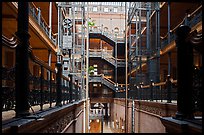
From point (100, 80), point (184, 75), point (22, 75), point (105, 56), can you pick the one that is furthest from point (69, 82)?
point (105, 56)

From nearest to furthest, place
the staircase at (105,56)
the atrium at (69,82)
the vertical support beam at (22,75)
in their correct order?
the atrium at (69,82)
the vertical support beam at (22,75)
the staircase at (105,56)

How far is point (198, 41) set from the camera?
360 cm

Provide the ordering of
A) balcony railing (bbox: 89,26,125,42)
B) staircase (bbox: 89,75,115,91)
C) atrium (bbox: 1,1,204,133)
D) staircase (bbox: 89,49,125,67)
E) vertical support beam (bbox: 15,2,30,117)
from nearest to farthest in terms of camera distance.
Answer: atrium (bbox: 1,1,204,133) < vertical support beam (bbox: 15,2,30,117) < staircase (bbox: 89,75,115,91) < staircase (bbox: 89,49,125,67) < balcony railing (bbox: 89,26,125,42)

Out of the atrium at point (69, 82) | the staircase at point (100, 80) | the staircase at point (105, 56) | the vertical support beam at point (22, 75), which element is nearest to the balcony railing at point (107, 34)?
the staircase at point (105, 56)

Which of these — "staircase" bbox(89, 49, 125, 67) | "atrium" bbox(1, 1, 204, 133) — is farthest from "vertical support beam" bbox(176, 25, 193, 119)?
"staircase" bbox(89, 49, 125, 67)

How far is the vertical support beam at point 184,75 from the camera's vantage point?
13.5ft

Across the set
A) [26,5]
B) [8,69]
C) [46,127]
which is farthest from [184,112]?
[26,5]

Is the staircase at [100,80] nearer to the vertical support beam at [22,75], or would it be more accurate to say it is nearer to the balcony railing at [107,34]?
the balcony railing at [107,34]

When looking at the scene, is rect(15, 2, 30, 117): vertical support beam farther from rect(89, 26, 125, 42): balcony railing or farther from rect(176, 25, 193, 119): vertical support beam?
rect(89, 26, 125, 42): balcony railing

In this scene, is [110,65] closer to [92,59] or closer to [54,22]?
[92,59]

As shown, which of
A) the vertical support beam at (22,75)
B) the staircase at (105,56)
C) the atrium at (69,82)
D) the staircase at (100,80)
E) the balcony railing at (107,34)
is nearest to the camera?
the atrium at (69,82)

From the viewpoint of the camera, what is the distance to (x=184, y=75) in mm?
4137

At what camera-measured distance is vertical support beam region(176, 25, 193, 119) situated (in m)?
4.10

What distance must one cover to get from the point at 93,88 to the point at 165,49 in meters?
22.1
